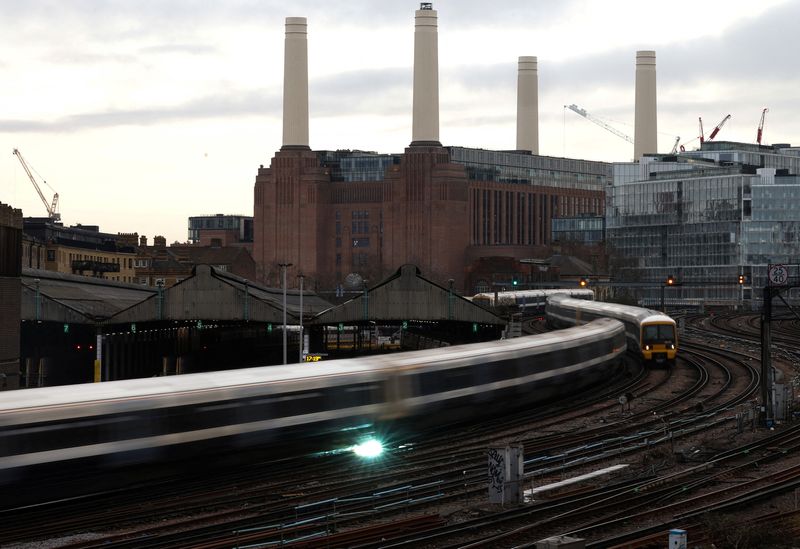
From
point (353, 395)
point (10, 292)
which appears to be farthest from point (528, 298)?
point (353, 395)

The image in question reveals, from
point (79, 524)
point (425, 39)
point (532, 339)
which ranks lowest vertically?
point (79, 524)

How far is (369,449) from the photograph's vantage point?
31.0 m

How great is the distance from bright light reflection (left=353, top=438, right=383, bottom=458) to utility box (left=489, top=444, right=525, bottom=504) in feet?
20.2

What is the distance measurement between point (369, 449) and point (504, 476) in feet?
21.9

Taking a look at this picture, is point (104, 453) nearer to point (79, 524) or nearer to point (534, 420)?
point (79, 524)

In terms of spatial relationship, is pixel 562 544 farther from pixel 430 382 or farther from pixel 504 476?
pixel 430 382

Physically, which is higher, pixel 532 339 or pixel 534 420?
pixel 532 339

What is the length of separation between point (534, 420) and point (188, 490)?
15.5 metres

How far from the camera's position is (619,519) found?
23328mm

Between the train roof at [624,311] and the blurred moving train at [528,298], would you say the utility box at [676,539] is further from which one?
the blurred moving train at [528,298]

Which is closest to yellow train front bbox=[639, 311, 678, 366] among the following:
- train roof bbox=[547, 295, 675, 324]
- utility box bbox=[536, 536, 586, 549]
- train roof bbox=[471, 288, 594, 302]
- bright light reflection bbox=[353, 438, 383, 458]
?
train roof bbox=[547, 295, 675, 324]

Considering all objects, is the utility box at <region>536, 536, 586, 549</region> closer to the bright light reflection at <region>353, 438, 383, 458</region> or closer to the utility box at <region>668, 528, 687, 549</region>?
the utility box at <region>668, 528, 687, 549</region>

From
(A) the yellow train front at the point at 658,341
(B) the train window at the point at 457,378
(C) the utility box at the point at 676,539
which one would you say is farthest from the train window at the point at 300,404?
(A) the yellow train front at the point at 658,341

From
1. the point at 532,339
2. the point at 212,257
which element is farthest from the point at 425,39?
the point at 532,339
